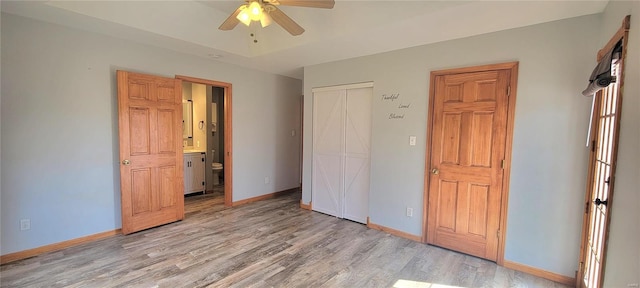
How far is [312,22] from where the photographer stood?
3092mm

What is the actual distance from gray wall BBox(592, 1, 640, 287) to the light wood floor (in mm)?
1152

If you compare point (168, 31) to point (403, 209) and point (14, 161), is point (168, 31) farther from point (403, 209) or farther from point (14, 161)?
point (403, 209)

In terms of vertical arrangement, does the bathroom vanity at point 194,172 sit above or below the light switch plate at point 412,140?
below

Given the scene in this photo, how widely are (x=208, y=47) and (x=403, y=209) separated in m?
3.27

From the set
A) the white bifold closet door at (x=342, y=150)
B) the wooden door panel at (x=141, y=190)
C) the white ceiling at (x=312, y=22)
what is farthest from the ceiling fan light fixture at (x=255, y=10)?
the wooden door panel at (x=141, y=190)

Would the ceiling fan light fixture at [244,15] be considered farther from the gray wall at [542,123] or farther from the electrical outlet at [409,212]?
the electrical outlet at [409,212]

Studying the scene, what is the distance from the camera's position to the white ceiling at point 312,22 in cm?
232

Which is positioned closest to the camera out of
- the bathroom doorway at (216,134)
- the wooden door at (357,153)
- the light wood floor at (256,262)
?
the light wood floor at (256,262)

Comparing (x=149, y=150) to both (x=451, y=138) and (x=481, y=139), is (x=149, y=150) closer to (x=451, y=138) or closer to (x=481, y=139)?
(x=451, y=138)

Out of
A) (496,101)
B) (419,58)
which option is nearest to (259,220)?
(419,58)

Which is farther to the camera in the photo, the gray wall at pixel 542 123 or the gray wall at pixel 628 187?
the gray wall at pixel 542 123

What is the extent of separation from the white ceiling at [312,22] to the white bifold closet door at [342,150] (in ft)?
2.07

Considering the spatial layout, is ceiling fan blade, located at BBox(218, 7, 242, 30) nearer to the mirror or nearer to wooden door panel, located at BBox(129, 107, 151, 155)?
wooden door panel, located at BBox(129, 107, 151, 155)

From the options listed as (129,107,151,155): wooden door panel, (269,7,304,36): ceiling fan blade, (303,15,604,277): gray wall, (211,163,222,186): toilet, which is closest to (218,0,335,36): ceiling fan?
(269,7,304,36): ceiling fan blade
